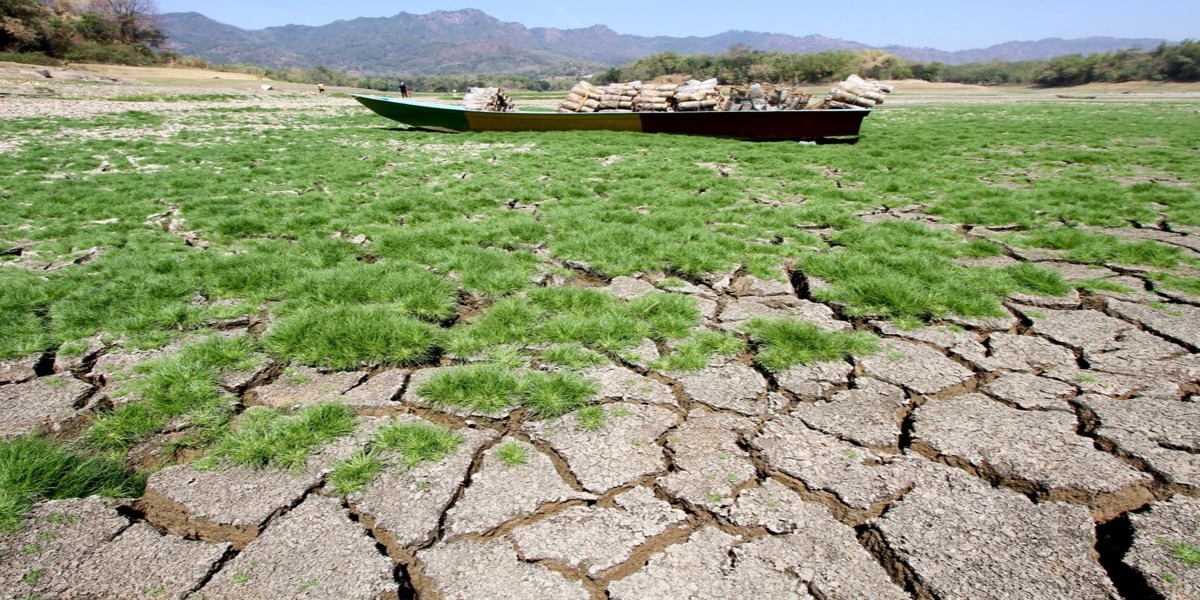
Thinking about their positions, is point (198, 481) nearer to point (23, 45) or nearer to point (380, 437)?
point (380, 437)

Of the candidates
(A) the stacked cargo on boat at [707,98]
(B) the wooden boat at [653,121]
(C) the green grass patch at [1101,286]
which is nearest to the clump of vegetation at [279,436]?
(C) the green grass patch at [1101,286]

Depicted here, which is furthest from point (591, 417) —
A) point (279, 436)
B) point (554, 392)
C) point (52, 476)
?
point (52, 476)

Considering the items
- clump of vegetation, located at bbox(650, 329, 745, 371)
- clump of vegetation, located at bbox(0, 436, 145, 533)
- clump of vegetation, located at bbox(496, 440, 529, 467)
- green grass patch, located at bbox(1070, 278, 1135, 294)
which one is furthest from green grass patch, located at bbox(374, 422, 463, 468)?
green grass patch, located at bbox(1070, 278, 1135, 294)

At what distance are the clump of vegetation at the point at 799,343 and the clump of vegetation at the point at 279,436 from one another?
7.71ft

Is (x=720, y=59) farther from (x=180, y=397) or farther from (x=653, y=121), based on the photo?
(x=180, y=397)

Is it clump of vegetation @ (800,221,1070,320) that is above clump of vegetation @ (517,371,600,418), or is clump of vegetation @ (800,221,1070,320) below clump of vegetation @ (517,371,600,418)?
above

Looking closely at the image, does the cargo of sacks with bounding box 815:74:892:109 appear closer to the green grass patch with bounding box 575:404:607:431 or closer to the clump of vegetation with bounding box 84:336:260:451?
the green grass patch with bounding box 575:404:607:431

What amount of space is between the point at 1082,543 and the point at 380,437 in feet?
9.35

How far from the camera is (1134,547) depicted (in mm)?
2029

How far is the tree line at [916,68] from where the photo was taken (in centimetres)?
5353

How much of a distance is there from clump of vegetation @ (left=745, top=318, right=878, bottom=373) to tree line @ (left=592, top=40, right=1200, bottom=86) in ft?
161

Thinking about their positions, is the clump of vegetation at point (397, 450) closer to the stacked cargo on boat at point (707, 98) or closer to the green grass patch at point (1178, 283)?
the green grass patch at point (1178, 283)

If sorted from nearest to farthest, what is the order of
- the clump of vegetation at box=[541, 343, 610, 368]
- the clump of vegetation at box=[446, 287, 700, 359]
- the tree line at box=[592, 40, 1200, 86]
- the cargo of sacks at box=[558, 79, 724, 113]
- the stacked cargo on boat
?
the clump of vegetation at box=[541, 343, 610, 368] → the clump of vegetation at box=[446, 287, 700, 359] → the stacked cargo on boat → the cargo of sacks at box=[558, 79, 724, 113] → the tree line at box=[592, 40, 1200, 86]

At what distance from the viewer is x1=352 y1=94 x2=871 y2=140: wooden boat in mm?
13367
